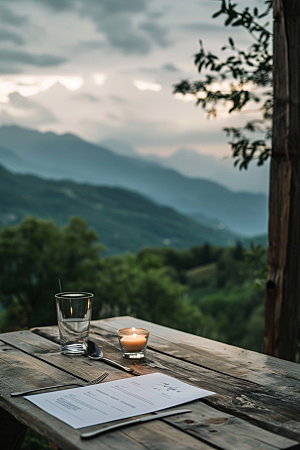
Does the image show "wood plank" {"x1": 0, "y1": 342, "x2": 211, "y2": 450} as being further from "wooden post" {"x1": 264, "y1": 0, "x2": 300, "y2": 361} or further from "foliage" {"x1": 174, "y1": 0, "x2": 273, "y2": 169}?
"foliage" {"x1": 174, "y1": 0, "x2": 273, "y2": 169}

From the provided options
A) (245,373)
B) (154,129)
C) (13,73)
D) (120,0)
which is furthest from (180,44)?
(154,129)

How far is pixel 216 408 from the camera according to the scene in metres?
1.14

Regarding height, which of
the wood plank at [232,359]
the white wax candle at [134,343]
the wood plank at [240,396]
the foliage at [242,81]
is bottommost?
the wood plank at [232,359]

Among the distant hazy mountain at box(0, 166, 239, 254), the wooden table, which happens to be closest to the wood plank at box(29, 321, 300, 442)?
the wooden table

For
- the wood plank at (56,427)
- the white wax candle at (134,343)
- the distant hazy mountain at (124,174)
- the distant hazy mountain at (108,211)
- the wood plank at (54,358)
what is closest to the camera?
the wood plank at (56,427)

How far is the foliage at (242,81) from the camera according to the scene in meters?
2.65

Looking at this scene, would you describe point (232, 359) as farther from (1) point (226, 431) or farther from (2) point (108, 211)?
(2) point (108, 211)

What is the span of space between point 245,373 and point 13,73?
6674 mm

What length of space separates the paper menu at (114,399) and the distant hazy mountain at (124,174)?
20.0 m

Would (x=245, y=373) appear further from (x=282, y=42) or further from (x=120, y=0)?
(x=120, y=0)

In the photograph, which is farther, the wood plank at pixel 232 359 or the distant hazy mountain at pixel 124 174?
the distant hazy mountain at pixel 124 174

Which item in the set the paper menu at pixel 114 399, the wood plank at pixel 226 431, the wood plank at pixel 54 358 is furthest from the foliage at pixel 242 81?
the wood plank at pixel 226 431

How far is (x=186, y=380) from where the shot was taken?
1.35m

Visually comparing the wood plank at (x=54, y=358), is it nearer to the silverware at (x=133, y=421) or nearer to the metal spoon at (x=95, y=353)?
the metal spoon at (x=95, y=353)
